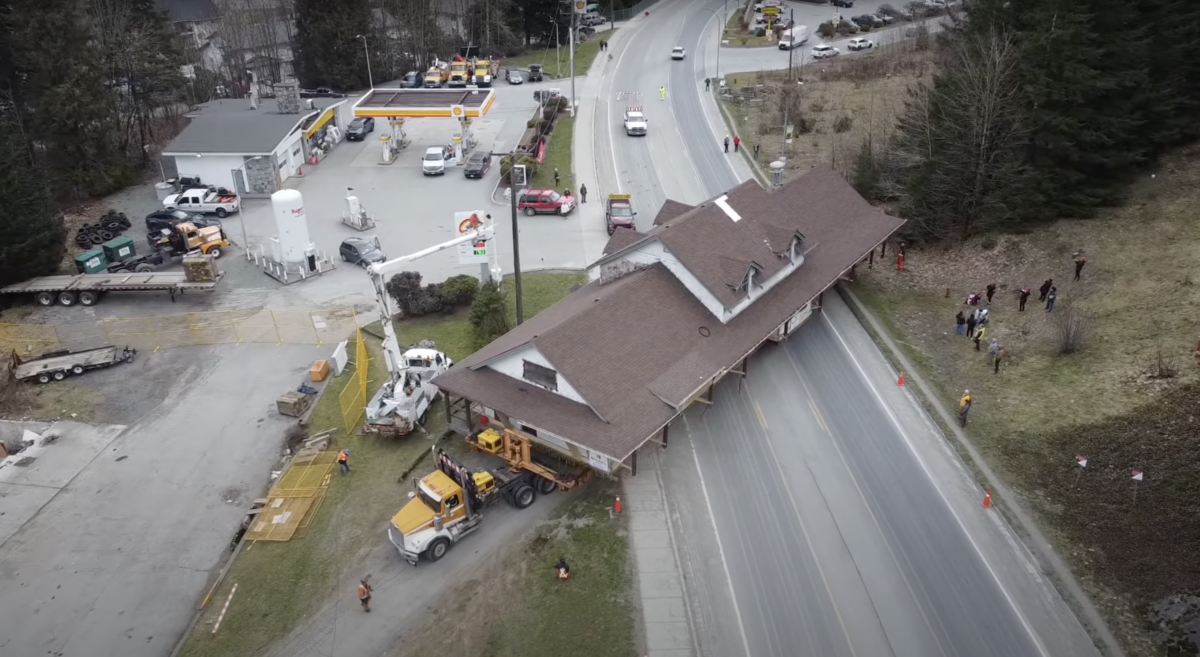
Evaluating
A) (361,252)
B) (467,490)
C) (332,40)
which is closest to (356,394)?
(467,490)

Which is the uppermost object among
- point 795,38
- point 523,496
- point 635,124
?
point 795,38

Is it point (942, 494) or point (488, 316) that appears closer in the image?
point (942, 494)

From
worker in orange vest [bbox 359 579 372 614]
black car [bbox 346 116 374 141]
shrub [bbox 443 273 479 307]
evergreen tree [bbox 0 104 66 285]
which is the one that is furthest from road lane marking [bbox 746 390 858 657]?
black car [bbox 346 116 374 141]

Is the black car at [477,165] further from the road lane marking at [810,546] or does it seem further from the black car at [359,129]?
the road lane marking at [810,546]

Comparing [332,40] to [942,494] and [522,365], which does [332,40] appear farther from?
[942,494]

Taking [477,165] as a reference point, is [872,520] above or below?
below
